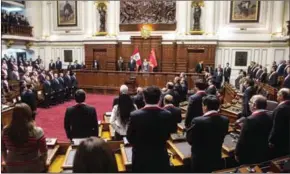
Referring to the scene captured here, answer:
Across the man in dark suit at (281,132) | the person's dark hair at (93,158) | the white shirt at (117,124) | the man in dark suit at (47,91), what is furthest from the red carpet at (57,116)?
the person's dark hair at (93,158)

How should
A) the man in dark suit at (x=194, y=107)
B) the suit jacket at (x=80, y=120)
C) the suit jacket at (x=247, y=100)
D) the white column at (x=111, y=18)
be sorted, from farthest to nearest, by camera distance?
the white column at (x=111, y=18)
the suit jacket at (x=247, y=100)
the man in dark suit at (x=194, y=107)
the suit jacket at (x=80, y=120)

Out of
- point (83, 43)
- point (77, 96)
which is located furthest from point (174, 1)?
point (77, 96)

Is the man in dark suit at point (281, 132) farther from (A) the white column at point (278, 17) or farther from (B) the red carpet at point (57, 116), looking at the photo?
(A) the white column at point (278, 17)

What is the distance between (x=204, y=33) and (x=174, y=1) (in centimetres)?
246

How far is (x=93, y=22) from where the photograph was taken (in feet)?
52.4

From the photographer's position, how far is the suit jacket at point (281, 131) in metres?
3.11

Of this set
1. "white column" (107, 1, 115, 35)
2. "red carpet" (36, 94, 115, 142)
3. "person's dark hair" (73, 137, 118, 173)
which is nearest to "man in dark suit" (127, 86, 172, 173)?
"person's dark hair" (73, 137, 118, 173)

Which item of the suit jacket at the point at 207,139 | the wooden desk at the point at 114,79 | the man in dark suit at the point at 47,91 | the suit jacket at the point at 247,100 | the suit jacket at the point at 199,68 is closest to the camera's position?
the suit jacket at the point at 207,139

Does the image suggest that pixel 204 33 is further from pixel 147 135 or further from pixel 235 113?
pixel 147 135

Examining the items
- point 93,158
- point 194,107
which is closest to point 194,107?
point 194,107

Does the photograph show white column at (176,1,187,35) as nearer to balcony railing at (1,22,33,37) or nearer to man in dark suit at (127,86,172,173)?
balcony railing at (1,22,33,37)

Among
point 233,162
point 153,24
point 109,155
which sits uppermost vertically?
point 153,24

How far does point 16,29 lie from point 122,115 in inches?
525

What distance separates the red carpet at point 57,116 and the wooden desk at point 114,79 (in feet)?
3.75
